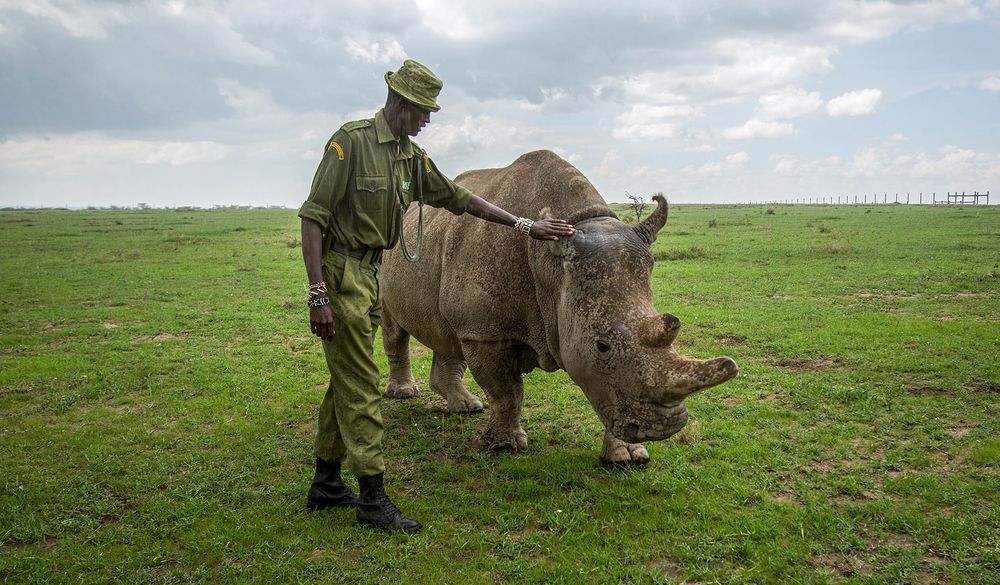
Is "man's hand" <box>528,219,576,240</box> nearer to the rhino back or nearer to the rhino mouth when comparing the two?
the rhino back

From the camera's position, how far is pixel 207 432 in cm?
698

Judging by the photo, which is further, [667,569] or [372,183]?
[372,183]

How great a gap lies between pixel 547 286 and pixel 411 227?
241 cm

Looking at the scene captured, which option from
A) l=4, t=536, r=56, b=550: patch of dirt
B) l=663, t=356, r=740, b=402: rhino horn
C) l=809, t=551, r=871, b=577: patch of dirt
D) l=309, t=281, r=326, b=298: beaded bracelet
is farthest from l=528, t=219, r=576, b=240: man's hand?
l=4, t=536, r=56, b=550: patch of dirt

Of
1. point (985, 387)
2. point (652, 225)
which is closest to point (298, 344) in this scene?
point (652, 225)

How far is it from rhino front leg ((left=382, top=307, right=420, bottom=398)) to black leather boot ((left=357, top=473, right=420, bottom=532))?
327 cm

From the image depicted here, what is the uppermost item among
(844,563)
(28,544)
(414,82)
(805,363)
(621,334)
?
(414,82)

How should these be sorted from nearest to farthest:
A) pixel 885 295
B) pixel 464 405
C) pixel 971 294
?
pixel 464 405 < pixel 971 294 < pixel 885 295

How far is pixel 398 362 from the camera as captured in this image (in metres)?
8.24

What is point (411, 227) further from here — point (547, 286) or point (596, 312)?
point (596, 312)

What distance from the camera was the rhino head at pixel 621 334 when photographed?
4.11m

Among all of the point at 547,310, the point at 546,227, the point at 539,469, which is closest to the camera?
the point at 546,227

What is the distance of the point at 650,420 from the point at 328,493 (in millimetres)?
2495

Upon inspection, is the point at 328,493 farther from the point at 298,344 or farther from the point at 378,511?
the point at 298,344
